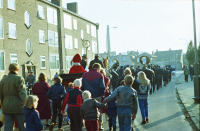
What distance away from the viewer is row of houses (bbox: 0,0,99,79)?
25422 mm

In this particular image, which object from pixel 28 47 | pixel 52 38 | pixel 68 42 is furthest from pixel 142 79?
pixel 68 42

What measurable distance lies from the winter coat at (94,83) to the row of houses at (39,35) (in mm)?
18506

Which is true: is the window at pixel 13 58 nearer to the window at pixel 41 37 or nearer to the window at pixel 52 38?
the window at pixel 41 37

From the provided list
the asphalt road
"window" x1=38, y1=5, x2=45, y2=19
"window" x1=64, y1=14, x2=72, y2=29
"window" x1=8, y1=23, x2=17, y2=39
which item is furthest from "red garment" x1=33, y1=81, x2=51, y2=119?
"window" x1=64, y1=14, x2=72, y2=29

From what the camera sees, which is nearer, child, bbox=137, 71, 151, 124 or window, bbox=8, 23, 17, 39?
child, bbox=137, 71, 151, 124

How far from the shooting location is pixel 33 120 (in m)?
5.80

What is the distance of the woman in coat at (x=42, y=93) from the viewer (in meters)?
9.00

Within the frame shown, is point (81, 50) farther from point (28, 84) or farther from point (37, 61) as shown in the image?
point (28, 84)

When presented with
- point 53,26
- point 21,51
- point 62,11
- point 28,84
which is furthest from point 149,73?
point 62,11

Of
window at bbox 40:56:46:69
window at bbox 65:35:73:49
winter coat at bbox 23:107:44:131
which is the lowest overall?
winter coat at bbox 23:107:44:131

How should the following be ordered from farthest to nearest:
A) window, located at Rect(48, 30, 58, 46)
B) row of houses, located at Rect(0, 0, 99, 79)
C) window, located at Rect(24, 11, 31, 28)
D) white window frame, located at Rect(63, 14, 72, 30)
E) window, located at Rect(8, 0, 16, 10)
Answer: white window frame, located at Rect(63, 14, 72, 30), window, located at Rect(48, 30, 58, 46), window, located at Rect(24, 11, 31, 28), window, located at Rect(8, 0, 16, 10), row of houses, located at Rect(0, 0, 99, 79)

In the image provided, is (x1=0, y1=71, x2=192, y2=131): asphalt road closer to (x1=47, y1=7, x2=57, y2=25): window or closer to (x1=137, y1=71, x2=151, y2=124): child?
(x1=137, y1=71, x2=151, y2=124): child

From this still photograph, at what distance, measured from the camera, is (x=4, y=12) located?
82.1ft

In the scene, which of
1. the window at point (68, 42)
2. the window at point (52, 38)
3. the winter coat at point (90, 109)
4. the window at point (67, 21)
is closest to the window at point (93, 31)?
the window at point (67, 21)
